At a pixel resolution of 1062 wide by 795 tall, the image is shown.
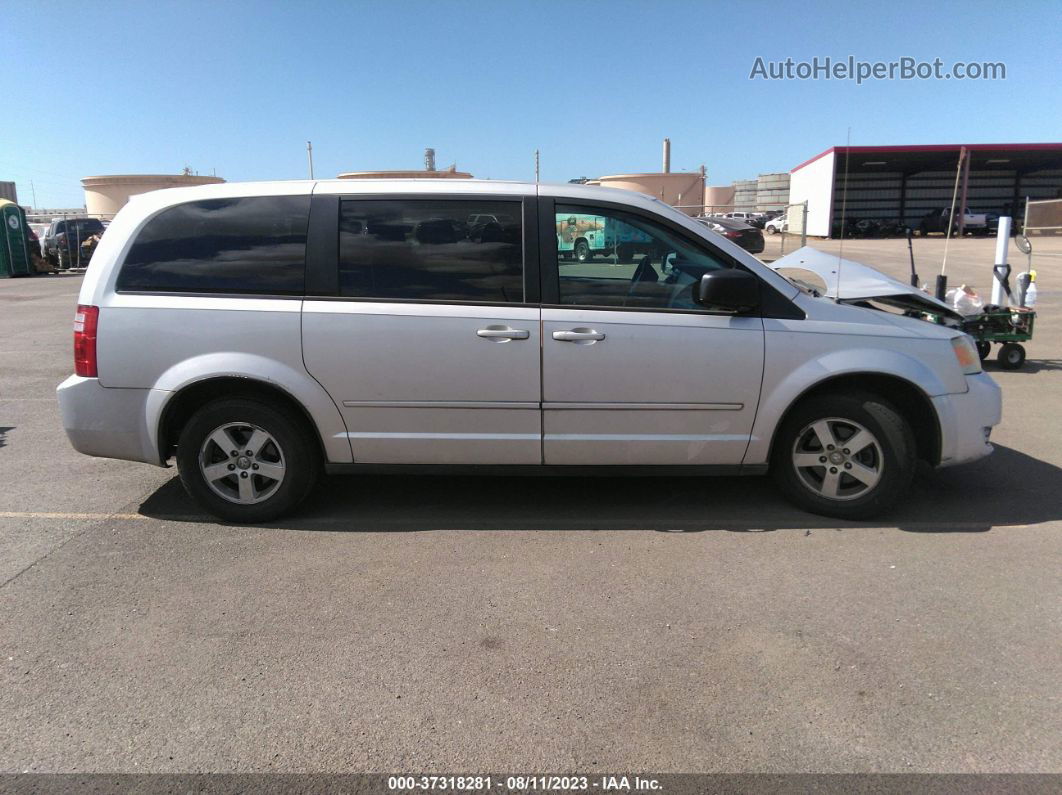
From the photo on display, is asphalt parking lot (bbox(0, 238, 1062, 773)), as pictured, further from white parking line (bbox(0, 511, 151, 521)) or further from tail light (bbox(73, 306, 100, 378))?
tail light (bbox(73, 306, 100, 378))

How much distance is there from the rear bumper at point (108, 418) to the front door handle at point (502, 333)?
187 cm

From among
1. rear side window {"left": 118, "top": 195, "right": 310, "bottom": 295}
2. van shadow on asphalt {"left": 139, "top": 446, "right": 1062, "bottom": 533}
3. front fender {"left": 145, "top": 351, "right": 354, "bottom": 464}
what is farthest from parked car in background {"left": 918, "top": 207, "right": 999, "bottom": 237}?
front fender {"left": 145, "top": 351, "right": 354, "bottom": 464}

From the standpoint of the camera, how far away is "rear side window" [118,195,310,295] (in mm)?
4332

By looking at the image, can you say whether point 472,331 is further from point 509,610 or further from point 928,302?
point 928,302

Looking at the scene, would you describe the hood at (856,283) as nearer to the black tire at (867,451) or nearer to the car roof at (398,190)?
the black tire at (867,451)

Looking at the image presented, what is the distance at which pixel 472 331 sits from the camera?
4.22 meters

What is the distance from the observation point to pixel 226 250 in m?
4.36

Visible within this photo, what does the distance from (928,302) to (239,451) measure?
4.66m

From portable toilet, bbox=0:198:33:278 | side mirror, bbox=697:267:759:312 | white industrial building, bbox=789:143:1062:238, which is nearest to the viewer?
side mirror, bbox=697:267:759:312

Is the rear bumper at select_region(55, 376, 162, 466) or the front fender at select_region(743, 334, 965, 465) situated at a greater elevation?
the front fender at select_region(743, 334, 965, 465)

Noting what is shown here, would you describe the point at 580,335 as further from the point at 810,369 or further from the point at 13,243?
the point at 13,243

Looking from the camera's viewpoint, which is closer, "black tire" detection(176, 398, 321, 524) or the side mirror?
the side mirror

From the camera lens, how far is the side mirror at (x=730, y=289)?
4.14 m

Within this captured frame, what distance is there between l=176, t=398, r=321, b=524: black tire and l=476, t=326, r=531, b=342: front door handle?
118 cm
